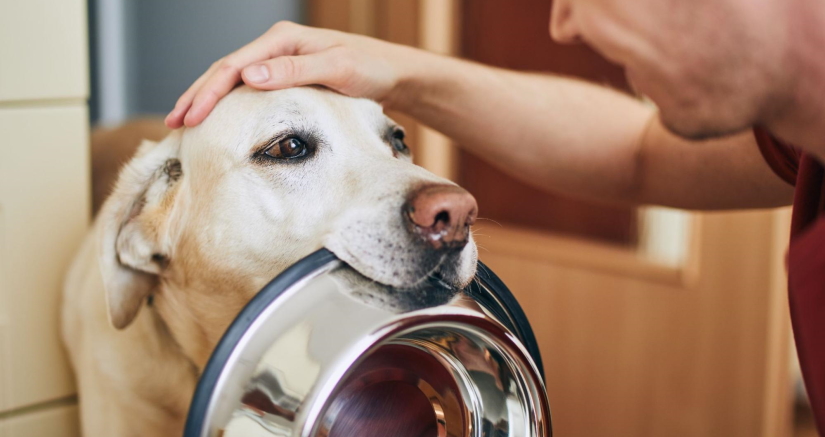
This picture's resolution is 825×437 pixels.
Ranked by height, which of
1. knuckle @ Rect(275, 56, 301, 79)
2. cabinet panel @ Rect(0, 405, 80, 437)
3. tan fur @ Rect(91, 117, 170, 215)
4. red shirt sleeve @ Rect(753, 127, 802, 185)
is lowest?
cabinet panel @ Rect(0, 405, 80, 437)

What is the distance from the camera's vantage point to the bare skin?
2.13ft

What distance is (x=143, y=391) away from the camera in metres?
1.07

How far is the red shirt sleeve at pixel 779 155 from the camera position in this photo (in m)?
1.01

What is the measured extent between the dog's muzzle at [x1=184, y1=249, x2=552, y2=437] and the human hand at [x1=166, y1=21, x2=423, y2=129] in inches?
13.0

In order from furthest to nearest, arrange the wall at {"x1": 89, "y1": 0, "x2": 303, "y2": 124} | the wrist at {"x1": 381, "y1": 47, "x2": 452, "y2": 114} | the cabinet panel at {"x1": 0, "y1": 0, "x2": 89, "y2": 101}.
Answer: the wall at {"x1": 89, "y1": 0, "x2": 303, "y2": 124}, the wrist at {"x1": 381, "y1": 47, "x2": 452, "y2": 114}, the cabinet panel at {"x1": 0, "y1": 0, "x2": 89, "y2": 101}

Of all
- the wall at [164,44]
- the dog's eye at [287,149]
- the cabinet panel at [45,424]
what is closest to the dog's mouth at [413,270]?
the dog's eye at [287,149]

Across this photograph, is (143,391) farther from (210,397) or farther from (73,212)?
(210,397)

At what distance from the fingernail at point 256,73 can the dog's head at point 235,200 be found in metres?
0.04

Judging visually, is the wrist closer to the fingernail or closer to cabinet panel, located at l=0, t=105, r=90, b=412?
the fingernail

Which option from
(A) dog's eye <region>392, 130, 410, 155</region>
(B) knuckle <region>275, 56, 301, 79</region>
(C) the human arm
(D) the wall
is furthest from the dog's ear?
(D) the wall

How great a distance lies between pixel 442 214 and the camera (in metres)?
0.82

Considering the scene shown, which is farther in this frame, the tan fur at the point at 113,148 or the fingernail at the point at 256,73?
the tan fur at the point at 113,148

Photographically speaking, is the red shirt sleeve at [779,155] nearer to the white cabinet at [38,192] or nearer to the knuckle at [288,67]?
the knuckle at [288,67]

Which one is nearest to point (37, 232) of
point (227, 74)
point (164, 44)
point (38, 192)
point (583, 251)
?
point (38, 192)
